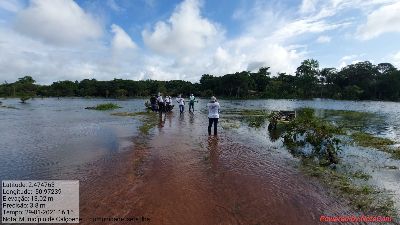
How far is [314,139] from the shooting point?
1293cm

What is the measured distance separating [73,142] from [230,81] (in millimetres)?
96690

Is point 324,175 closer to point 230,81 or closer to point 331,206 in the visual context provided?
point 331,206

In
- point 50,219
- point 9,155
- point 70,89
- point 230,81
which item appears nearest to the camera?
point 50,219

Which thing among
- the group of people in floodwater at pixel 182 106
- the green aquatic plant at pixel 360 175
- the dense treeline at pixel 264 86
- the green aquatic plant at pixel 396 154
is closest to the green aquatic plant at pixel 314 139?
the green aquatic plant at pixel 360 175

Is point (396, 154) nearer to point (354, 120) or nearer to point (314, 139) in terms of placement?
point (314, 139)

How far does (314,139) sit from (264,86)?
113m

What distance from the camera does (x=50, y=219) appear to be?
624 cm

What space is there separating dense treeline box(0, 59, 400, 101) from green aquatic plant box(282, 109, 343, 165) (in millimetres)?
89939

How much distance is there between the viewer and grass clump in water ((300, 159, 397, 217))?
688 centimetres

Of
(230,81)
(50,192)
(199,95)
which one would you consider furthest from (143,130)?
(199,95)

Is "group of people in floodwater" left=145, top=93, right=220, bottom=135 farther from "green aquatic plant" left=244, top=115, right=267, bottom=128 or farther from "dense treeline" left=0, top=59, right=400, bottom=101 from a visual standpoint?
"dense treeline" left=0, top=59, right=400, bottom=101
